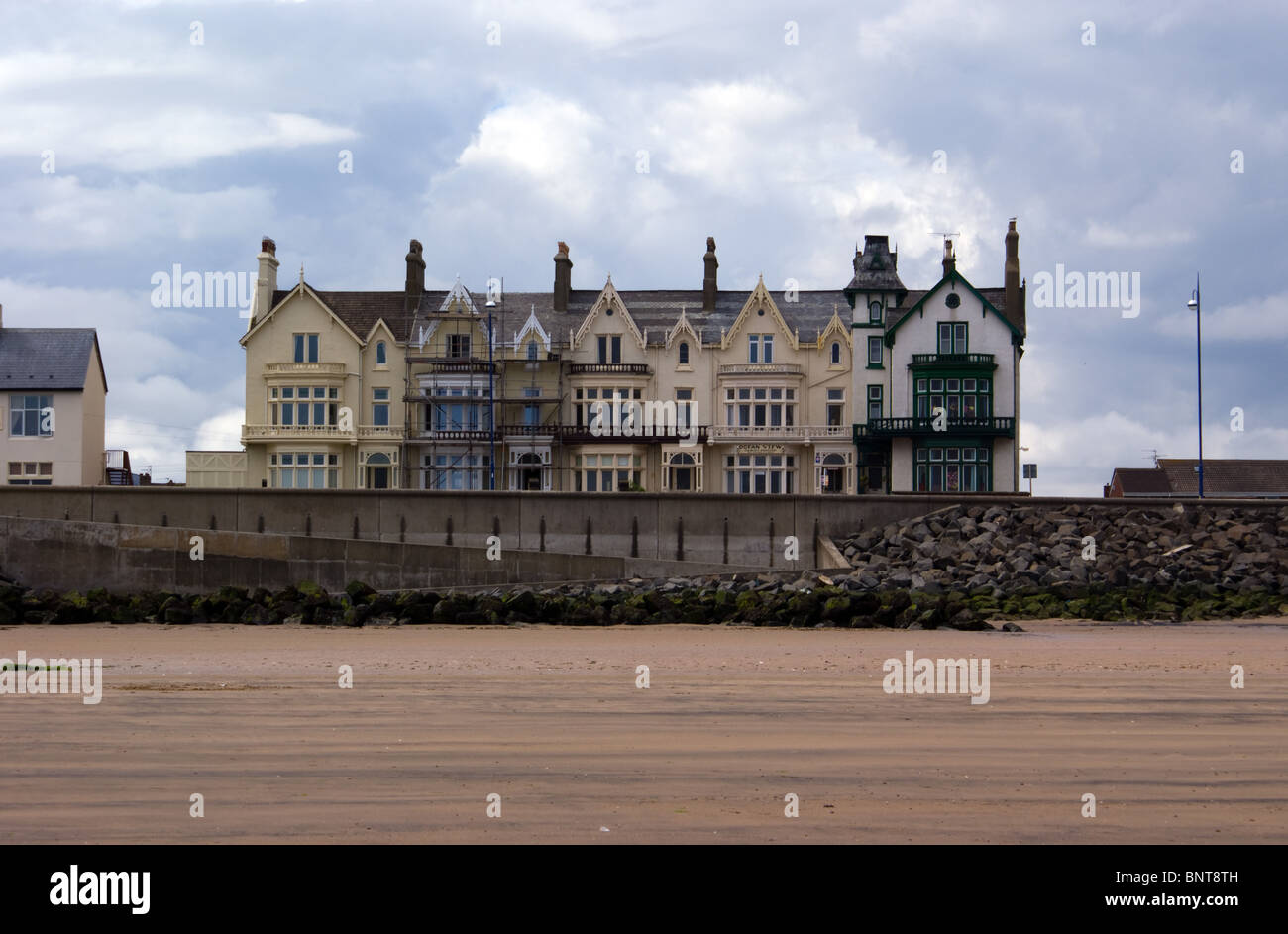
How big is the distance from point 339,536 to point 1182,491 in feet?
182

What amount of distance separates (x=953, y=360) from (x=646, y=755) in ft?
153

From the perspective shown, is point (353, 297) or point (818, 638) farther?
point (353, 297)

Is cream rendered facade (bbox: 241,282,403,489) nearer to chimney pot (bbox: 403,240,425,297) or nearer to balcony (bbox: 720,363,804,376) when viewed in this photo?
chimney pot (bbox: 403,240,425,297)

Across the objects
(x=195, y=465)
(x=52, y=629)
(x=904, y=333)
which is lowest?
(x=52, y=629)

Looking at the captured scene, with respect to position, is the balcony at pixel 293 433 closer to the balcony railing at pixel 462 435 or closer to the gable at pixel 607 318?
the balcony railing at pixel 462 435

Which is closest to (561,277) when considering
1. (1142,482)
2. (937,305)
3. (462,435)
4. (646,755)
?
(462,435)

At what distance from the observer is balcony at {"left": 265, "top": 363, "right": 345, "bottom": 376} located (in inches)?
2202

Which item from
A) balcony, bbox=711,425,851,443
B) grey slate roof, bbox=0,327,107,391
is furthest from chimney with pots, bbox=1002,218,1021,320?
grey slate roof, bbox=0,327,107,391

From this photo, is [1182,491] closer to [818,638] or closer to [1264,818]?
[818,638]

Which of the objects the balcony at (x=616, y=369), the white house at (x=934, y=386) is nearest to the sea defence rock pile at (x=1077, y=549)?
the white house at (x=934, y=386)

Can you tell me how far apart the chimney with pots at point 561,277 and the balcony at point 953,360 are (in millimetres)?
16375

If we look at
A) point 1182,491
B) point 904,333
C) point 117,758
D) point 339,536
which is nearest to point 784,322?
point 904,333

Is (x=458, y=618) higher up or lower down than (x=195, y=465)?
lower down

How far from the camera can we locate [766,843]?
7.14 meters
